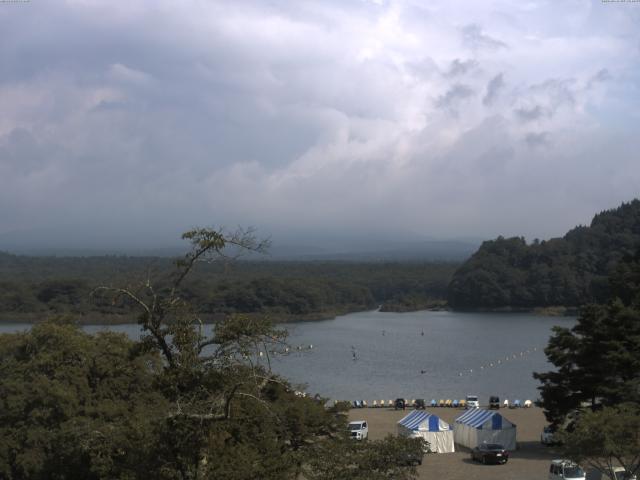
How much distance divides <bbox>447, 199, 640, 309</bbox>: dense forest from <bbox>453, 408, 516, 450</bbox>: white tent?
5850 centimetres

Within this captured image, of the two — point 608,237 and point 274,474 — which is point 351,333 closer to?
point 608,237

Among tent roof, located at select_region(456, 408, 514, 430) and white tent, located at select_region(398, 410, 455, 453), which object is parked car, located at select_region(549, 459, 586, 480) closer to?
tent roof, located at select_region(456, 408, 514, 430)

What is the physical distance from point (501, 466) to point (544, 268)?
7173 cm

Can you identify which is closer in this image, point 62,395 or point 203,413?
point 203,413

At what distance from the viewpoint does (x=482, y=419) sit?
22.0m

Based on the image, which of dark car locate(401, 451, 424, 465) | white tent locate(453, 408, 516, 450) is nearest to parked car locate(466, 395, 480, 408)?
white tent locate(453, 408, 516, 450)

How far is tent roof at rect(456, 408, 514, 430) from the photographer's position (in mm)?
21578

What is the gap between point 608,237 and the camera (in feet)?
305

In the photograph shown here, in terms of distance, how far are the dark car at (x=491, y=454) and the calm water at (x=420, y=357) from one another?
6818mm

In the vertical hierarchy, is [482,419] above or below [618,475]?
below

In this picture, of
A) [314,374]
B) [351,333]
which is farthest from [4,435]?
[351,333]

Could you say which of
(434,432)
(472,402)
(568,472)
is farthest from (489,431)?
(472,402)

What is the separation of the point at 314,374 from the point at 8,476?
90.8 feet

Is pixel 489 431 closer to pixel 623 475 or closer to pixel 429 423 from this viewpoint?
pixel 429 423
